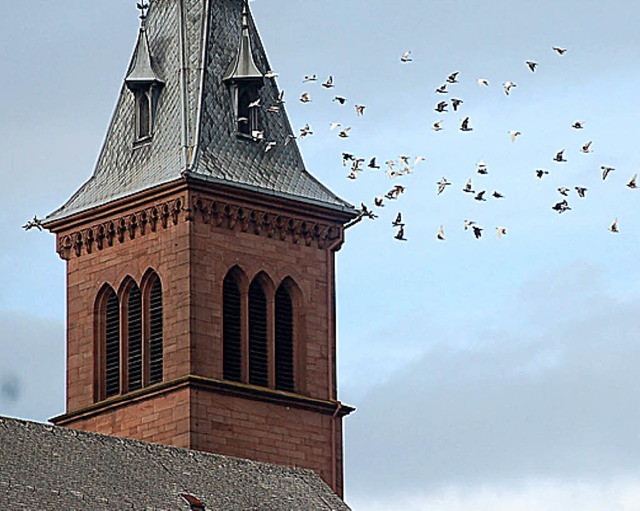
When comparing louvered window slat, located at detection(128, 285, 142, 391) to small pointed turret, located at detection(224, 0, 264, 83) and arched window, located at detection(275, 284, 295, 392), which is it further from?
small pointed turret, located at detection(224, 0, 264, 83)

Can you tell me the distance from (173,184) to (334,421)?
28.9 feet

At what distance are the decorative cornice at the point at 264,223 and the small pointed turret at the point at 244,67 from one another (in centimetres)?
423

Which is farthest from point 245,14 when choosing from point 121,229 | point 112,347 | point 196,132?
point 112,347

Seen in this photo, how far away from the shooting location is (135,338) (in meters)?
104

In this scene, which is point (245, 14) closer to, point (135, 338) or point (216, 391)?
point (135, 338)

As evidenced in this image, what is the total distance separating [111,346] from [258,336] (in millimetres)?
4603

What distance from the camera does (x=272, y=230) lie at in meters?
105

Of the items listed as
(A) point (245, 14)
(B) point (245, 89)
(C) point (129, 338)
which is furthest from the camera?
(A) point (245, 14)

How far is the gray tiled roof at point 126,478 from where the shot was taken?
90.5m

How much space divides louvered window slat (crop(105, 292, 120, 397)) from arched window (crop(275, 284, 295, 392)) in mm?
4859

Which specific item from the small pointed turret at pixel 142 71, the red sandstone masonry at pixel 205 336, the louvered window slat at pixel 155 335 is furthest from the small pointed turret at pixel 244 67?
the louvered window slat at pixel 155 335

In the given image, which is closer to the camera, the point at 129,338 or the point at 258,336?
the point at 258,336

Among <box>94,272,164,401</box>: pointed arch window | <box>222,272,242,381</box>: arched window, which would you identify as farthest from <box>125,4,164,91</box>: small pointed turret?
<box>222,272,242,381</box>: arched window

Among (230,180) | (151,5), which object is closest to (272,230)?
(230,180)
